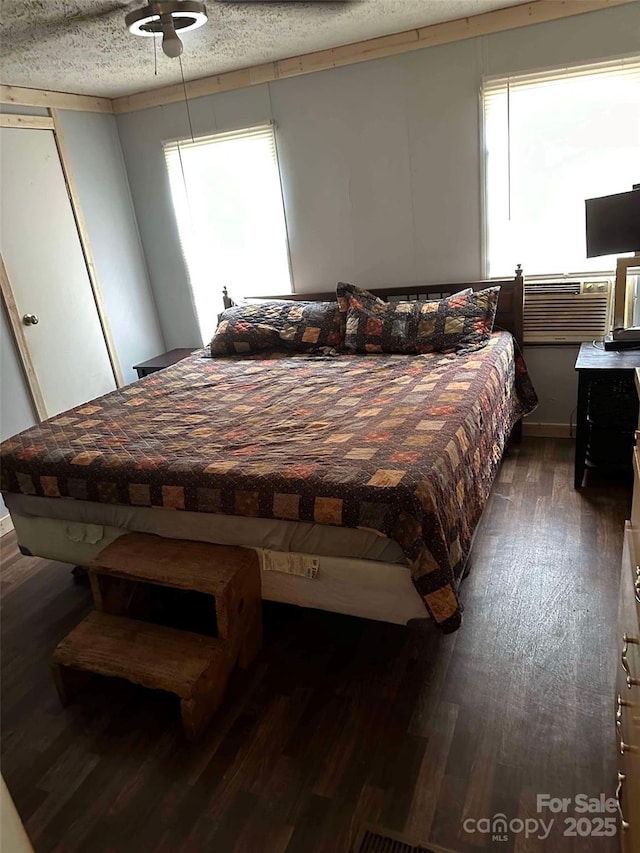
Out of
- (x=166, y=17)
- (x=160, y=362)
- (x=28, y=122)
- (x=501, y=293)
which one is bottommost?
(x=160, y=362)

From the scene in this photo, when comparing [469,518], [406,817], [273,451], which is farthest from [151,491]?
[406,817]

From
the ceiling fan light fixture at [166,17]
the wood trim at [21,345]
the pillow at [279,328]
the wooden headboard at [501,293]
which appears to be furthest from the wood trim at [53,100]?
the wooden headboard at [501,293]

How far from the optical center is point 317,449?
6.67 ft

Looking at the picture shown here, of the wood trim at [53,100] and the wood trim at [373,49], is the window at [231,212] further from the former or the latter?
the wood trim at [53,100]

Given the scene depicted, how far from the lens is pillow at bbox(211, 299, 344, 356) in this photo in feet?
11.6

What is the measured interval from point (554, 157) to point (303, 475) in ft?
8.17

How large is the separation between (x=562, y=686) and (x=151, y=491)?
4.90 feet

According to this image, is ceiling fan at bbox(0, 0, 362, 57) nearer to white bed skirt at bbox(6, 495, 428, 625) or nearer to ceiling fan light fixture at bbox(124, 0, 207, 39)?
ceiling fan light fixture at bbox(124, 0, 207, 39)

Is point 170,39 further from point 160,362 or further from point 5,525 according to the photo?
point 5,525

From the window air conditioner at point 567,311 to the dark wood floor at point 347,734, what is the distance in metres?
1.47

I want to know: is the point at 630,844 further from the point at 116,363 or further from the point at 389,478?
the point at 116,363

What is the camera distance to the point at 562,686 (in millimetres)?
1789

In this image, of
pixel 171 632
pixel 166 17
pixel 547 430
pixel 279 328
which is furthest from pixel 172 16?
pixel 547 430

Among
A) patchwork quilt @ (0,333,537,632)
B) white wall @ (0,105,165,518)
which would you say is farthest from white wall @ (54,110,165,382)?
patchwork quilt @ (0,333,537,632)
